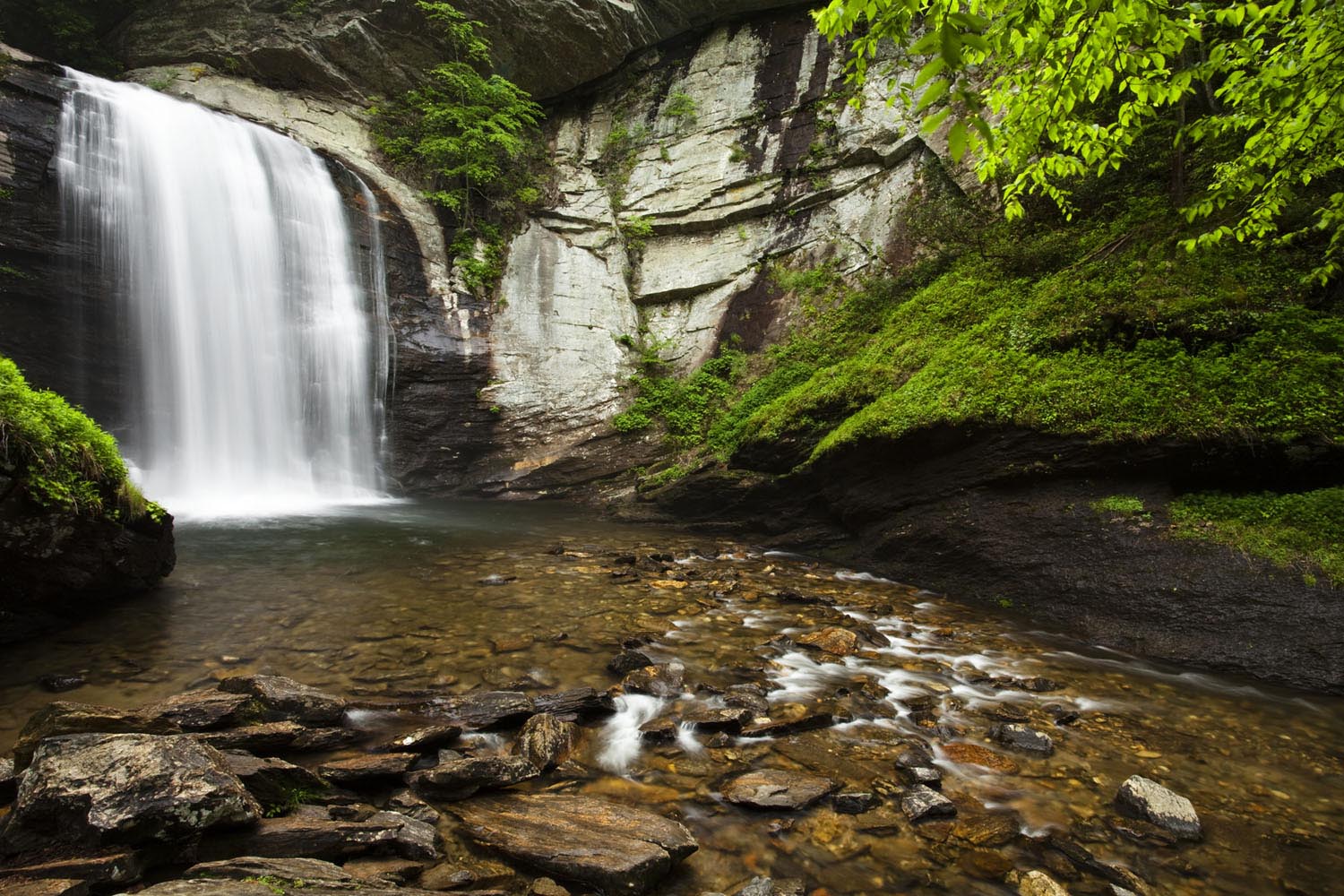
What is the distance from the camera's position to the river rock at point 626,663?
4199 millimetres

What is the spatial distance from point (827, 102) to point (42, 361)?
18830mm

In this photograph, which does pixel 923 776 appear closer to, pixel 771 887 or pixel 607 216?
pixel 771 887

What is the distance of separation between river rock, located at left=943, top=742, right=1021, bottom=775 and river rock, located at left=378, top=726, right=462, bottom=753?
2.74 m

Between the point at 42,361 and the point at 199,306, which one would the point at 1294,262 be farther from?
the point at 42,361

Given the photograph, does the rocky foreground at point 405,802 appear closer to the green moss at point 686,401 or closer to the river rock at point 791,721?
the river rock at point 791,721

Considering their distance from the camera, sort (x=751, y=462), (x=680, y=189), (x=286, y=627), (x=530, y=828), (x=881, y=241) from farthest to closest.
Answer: (x=680, y=189)
(x=881, y=241)
(x=751, y=462)
(x=286, y=627)
(x=530, y=828)

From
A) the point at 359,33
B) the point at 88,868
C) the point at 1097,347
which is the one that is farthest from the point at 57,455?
the point at 359,33

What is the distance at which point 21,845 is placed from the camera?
1820mm

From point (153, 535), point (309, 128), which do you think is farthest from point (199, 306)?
point (153, 535)

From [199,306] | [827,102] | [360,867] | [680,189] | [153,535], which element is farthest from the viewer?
[680,189]

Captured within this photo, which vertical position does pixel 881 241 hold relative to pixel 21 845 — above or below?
above

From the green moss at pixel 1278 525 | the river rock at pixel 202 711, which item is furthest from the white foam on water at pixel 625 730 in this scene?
the green moss at pixel 1278 525

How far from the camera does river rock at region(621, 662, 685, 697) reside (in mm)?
3859

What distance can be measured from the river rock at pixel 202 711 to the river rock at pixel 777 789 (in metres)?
2.63
